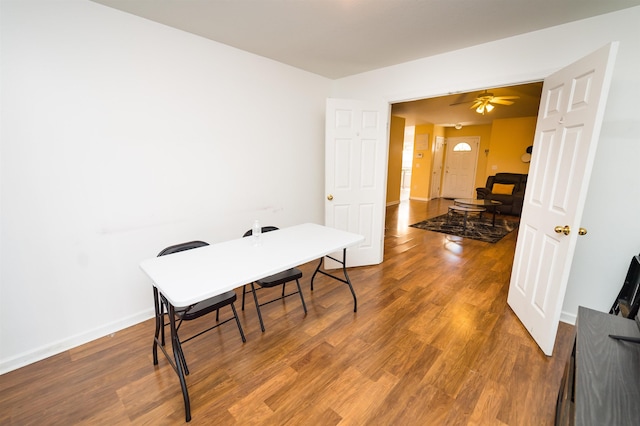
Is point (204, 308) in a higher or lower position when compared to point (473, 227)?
higher

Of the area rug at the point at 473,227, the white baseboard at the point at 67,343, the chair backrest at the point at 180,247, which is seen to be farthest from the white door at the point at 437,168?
the white baseboard at the point at 67,343

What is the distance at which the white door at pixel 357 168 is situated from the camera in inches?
131

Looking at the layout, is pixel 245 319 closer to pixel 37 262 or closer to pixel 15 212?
pixel 37 262

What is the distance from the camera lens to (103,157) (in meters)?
2.13

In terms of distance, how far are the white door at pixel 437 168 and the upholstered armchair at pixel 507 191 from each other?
206 cm

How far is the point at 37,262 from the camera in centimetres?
194

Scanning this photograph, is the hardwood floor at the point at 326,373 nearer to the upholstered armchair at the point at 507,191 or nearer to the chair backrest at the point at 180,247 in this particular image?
the chair backrest at the point at 180,247

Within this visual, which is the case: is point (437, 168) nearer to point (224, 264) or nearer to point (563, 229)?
point (563, 229)

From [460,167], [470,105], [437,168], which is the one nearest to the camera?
[470,105]

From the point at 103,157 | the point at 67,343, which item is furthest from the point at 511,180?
the point at 67,343

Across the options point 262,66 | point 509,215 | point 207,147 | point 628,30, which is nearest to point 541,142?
point 628,30

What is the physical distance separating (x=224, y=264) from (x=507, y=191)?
27.7ft

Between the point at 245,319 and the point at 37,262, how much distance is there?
1.60 metres

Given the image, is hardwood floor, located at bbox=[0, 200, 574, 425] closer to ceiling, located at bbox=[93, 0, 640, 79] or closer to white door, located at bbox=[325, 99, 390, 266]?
white door, located at bbox=[325, 99, 390, 266]
